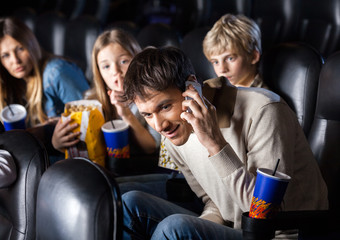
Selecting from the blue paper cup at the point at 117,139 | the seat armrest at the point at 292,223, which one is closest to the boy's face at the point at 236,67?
the blue paper cup at the point at 117,139

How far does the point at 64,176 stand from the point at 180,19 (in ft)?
9.83

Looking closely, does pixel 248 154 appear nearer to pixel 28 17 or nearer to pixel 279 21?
pixel 279 21

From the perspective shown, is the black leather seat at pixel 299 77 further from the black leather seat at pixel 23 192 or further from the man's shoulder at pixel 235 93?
the black leather seat at pixel 23 192

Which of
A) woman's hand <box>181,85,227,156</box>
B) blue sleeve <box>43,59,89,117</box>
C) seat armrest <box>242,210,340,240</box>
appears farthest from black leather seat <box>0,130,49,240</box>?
blue sleeve <box>43,59,89,117</box>

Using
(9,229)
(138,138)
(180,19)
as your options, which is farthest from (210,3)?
(9,229)

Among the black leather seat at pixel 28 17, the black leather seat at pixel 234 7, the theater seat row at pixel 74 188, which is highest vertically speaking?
the black leather seat at pixel 234 7

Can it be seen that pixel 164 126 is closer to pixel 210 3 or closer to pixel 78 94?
pixel 78 94

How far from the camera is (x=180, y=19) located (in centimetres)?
370

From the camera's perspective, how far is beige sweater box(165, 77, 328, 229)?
1083mm

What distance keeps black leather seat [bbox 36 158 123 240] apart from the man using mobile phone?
0.97 ft

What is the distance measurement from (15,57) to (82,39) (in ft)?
2.32

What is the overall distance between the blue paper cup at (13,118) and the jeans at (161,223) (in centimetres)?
71

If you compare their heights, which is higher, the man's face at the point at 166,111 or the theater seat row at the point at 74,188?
the man's face at the point at 166,111

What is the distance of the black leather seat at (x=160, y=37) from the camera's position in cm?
228
